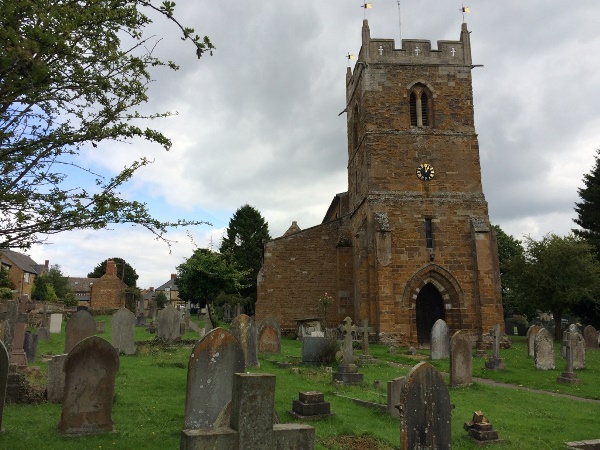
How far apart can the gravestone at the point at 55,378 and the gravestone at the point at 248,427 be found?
5167mm

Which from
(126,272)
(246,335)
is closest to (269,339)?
(246,335)

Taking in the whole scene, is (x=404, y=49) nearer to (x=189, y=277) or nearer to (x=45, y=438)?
(x=189, y=277)

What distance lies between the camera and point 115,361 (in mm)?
6906

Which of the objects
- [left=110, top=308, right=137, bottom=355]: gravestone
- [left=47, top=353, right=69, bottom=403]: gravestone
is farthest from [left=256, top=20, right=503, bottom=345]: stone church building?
[left=47, top=353, right=69, bottom=403]: gravestone

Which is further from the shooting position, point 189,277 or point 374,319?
point 189,277

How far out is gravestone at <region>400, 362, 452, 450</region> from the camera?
5211 mm

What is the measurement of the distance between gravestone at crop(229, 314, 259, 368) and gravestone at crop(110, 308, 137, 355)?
11.8ft

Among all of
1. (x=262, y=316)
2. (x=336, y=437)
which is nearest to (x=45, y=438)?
(x=336, y=437)

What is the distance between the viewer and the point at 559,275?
25906mm

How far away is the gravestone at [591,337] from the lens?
71.1ft

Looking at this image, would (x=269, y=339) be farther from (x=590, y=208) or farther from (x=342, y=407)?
(x=590, y=208)

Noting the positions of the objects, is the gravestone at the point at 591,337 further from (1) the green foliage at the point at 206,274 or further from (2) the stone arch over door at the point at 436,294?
(1) the green foliage at the point at 206,274

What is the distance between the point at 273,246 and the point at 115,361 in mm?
18563

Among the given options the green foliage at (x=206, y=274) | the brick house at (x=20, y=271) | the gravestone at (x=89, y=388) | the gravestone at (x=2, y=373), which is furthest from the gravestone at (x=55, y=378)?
the brick house at (x=20, y=271)
